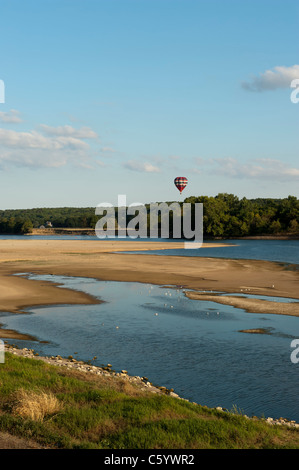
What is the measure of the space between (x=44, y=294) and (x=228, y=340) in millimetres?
19196

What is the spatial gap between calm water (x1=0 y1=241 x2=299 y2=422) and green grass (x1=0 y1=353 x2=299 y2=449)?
117 inches

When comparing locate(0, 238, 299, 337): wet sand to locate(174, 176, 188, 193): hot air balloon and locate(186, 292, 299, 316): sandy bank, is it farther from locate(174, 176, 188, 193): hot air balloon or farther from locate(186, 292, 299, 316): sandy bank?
locate(174, 176, 188, 193): hot air balloon

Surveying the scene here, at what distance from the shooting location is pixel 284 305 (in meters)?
32.2

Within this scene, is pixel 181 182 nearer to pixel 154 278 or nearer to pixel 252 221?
pixel 252 221

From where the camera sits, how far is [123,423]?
36.2 ft

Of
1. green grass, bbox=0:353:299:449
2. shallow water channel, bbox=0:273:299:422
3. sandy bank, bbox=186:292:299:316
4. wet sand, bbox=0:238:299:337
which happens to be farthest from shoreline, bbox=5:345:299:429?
sandy bank, bbox=186:292:299:316

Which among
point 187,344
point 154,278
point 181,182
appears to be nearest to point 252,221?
point 181,182

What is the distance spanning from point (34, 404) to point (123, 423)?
94.3 inches

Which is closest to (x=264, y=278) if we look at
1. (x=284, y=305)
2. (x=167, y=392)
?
(x=284, y=305)

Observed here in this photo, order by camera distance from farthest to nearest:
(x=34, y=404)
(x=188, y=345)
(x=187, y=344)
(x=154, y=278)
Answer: (x=154, y=278) → (x=187, y=344) → (x=188, y=345) → (x=34, y=404)

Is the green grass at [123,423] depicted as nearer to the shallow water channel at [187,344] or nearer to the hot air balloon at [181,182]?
the shallow water channel at [187,344]

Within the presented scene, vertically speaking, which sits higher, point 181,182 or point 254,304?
point 181,182

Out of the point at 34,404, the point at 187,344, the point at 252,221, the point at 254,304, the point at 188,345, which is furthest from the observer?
the point at 252,221
